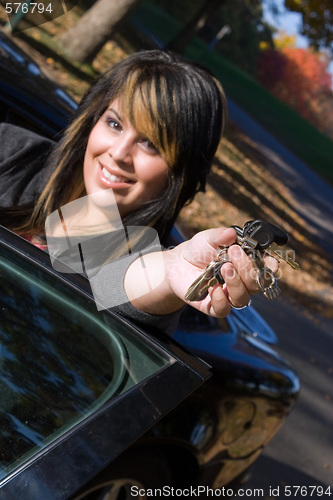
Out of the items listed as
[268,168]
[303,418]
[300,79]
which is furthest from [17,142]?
[300,79]

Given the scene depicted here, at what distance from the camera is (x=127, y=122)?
2.07 metres

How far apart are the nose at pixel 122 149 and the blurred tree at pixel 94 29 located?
790 centimetres

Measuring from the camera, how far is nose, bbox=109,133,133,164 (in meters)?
2.00

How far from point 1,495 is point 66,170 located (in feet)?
4.05

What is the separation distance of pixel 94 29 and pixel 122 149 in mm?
8164

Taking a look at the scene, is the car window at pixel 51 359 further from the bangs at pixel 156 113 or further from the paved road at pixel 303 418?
the paved road at pixel 303 418

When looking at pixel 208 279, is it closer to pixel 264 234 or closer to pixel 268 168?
pixel 264 234

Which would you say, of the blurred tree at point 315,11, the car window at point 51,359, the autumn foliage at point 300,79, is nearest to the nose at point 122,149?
the car window at point 51,359

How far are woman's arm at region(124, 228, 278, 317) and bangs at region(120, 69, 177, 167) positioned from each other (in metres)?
0.41

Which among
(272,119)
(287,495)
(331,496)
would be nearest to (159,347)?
(287,495)

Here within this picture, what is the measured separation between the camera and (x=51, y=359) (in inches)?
62.7

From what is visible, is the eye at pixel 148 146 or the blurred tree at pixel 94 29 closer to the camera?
the eye at pixel 148 146

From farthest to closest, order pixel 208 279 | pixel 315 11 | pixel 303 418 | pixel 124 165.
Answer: pixel 315 11 → pixel 303 418 → pixel 124 165 → pixel 208 279

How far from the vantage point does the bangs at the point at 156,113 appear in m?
2.02
